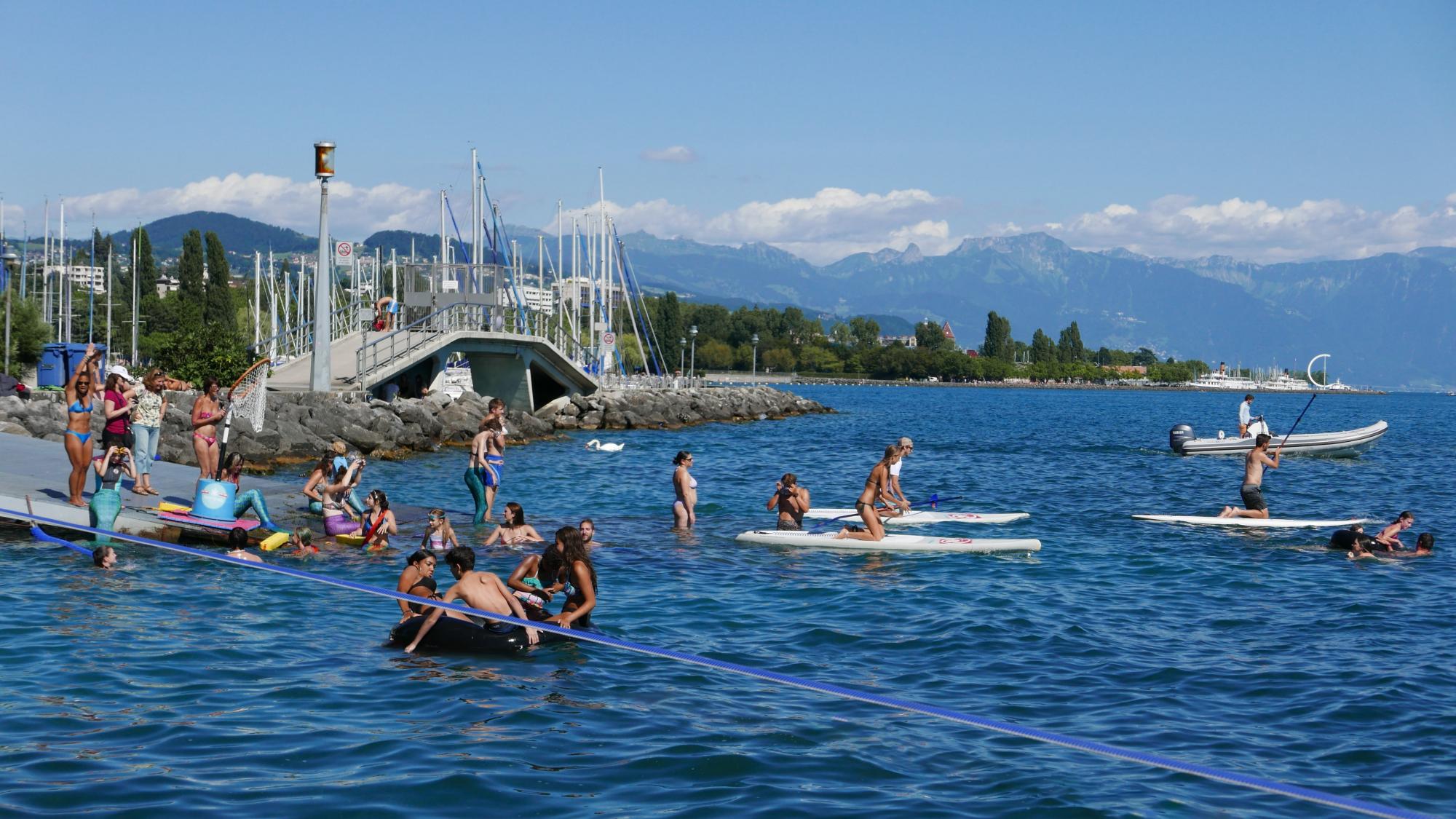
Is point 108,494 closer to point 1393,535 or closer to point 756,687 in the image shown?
point 756,687

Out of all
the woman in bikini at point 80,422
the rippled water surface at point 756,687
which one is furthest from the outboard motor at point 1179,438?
the woman in bikini at point 80,422

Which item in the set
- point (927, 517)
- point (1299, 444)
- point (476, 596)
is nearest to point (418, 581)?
point (476, 596)

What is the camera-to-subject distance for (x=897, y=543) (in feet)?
67.8

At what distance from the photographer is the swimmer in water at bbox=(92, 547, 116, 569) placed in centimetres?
1603

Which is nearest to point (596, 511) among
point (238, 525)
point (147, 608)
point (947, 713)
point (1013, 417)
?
point (238, 525)

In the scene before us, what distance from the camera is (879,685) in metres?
12.0

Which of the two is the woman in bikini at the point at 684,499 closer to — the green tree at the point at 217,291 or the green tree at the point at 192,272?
the green tree at the point at 217,291

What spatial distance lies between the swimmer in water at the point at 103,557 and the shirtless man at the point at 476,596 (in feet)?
19.0

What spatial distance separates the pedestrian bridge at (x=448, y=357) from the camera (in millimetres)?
44094

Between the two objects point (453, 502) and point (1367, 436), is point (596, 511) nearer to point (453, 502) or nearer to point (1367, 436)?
point (453, 502)

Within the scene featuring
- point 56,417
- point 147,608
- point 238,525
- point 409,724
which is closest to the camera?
point 409,724

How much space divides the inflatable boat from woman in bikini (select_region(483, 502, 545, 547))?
111 ft

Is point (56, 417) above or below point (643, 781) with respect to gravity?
above

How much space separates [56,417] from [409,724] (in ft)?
85.7
